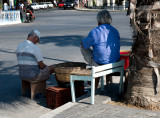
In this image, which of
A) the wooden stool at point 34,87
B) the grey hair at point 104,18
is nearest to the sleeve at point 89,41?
the grey hair at point 104,18

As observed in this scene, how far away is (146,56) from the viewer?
16.3ft

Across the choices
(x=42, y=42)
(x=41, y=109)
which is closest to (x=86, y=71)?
(x=41, y=109)

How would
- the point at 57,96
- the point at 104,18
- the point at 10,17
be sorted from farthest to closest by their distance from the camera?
the point at 10,17 < the point at 104,18 < the point at 57,96

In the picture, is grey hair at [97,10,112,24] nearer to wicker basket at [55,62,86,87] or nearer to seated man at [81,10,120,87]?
seated man at [81,10,120,87]

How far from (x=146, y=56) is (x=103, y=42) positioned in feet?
3.21

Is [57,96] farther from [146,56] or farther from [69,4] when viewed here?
[69,4]

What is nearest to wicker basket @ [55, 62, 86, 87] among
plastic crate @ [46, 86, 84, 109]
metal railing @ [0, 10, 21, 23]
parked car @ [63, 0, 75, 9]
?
plastic crate @ [46, 86, 84, 109]

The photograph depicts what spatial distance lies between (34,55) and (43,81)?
1.85ft

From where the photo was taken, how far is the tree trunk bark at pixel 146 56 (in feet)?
15.9

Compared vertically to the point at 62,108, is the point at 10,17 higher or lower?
lower

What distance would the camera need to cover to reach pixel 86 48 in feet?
19.3

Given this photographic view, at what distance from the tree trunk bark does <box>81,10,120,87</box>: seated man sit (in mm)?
671

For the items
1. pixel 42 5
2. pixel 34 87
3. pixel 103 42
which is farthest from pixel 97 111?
pixel 42 5

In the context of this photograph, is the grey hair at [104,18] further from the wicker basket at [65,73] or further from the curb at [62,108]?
the curb at [62,108]
